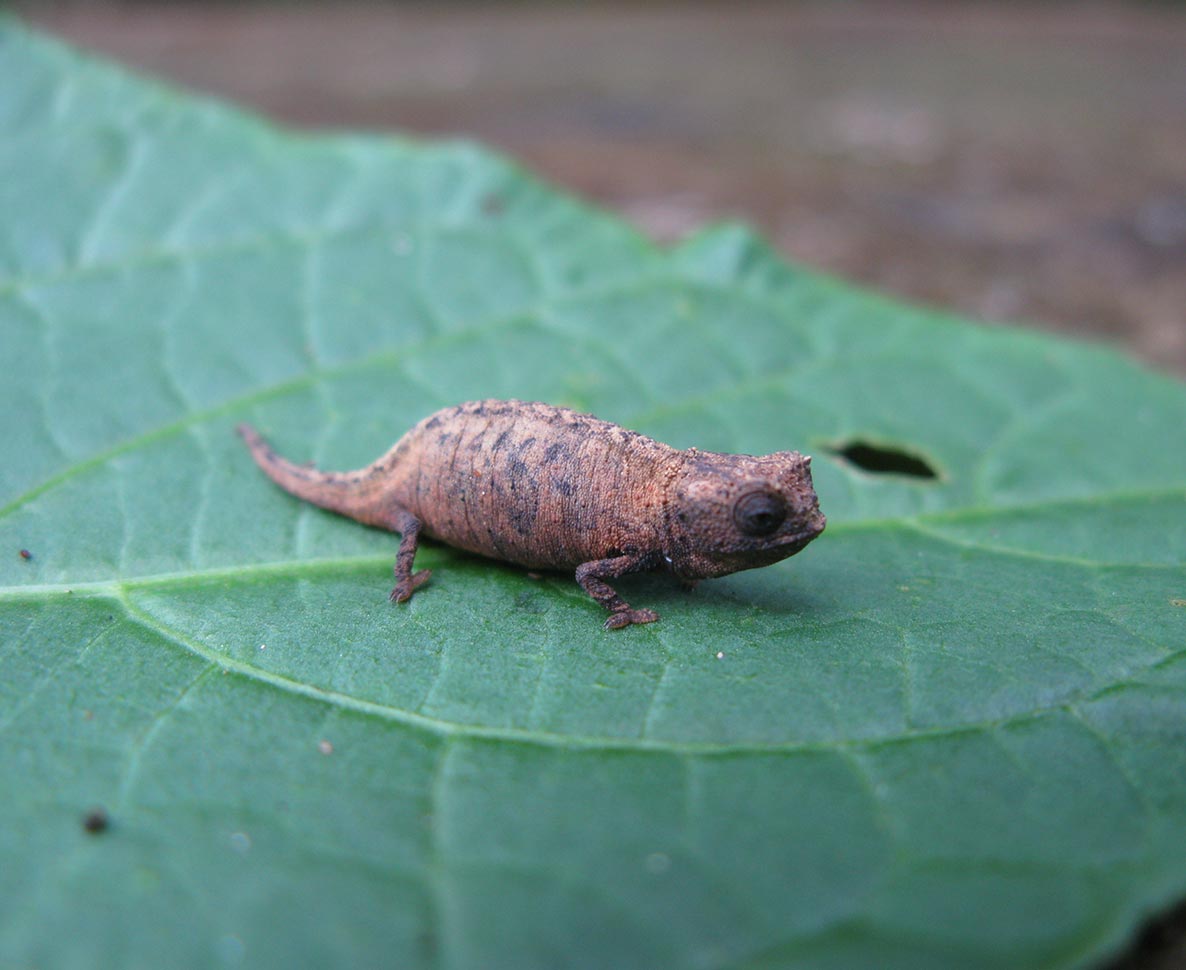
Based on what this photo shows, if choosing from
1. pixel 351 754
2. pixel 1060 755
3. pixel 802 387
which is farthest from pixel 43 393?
pixel 1060 755

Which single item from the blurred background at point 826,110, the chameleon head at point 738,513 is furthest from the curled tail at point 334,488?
the blurred background at point 826,110

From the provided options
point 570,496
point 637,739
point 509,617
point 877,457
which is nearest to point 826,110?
point 877,457

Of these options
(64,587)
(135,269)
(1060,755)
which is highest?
(135,269)

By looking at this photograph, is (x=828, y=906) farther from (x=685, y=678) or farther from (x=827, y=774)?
(x=685, y=678)

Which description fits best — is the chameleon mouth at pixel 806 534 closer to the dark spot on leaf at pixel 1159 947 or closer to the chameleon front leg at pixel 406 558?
the chameleon front leg at pixel 406 558

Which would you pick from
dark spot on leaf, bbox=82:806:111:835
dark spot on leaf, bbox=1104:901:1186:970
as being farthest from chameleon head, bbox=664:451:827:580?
dark spot on leaf, bbox=82:806:111:835

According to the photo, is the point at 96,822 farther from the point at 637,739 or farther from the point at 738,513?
the point at 738,513

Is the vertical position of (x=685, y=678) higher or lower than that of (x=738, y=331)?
lower

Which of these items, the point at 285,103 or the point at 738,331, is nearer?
the point at 738,331
